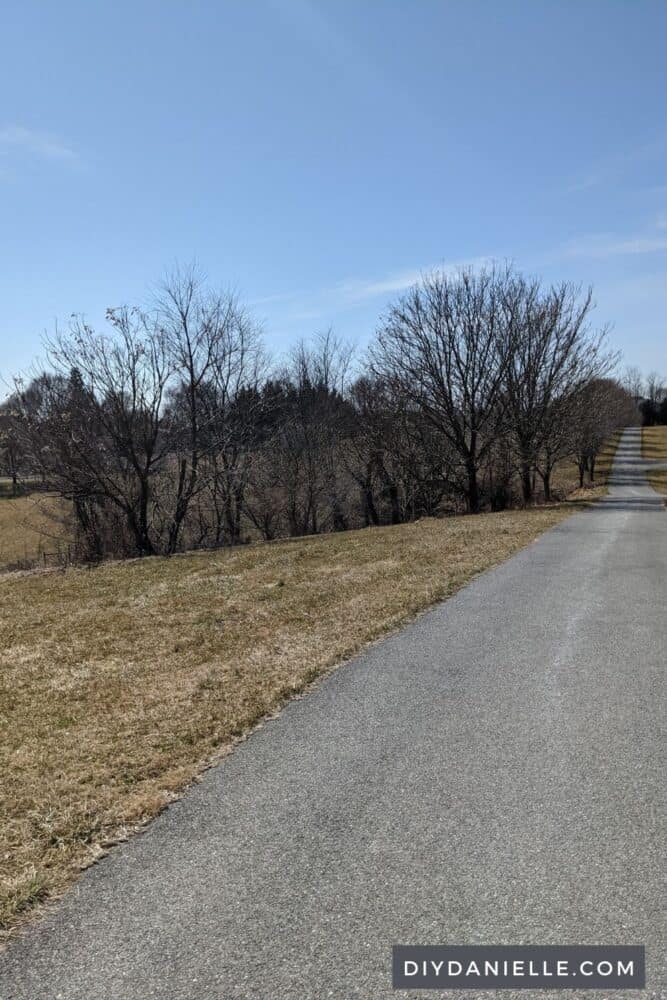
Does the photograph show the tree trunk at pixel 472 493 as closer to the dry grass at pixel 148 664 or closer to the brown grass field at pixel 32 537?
the dry grass at pixel 148 664

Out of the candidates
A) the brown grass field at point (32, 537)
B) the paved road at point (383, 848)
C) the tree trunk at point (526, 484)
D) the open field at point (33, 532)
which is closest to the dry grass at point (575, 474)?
the open field at point (33, 532)

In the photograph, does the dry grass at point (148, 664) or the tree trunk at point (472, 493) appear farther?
the tree trunk at point (472, 493)

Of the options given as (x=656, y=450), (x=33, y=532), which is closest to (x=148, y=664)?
(x=33, y=532)

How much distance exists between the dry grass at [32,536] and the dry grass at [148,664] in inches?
353

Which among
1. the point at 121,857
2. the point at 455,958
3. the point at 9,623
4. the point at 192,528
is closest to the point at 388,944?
the point at 455,958

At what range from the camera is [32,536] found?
100 feet

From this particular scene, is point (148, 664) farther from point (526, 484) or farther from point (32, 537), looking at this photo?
point (32, 537)

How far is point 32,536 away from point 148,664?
2656 centimetres

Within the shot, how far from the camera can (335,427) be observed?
34.8 meters

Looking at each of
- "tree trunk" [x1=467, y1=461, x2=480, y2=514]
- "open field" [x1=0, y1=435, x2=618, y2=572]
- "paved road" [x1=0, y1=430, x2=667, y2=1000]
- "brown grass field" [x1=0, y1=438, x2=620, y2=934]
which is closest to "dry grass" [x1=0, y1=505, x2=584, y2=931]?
"brown grass field" [x1=0, y1=438, x2=620, y2=934]

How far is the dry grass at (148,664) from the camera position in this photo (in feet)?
11.9

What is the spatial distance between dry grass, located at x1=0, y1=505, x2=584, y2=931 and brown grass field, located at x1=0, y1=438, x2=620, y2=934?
2 cm

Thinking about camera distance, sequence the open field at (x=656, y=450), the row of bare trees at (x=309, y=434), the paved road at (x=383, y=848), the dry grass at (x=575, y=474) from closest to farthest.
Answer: the paved road at (x=383, y=848) → the row of bare trees at (x=309, y=434) → the dry grass at (x=575, y=474) → the open field at (x=656, y=450)

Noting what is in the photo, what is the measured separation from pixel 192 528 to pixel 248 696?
73.7 ft
